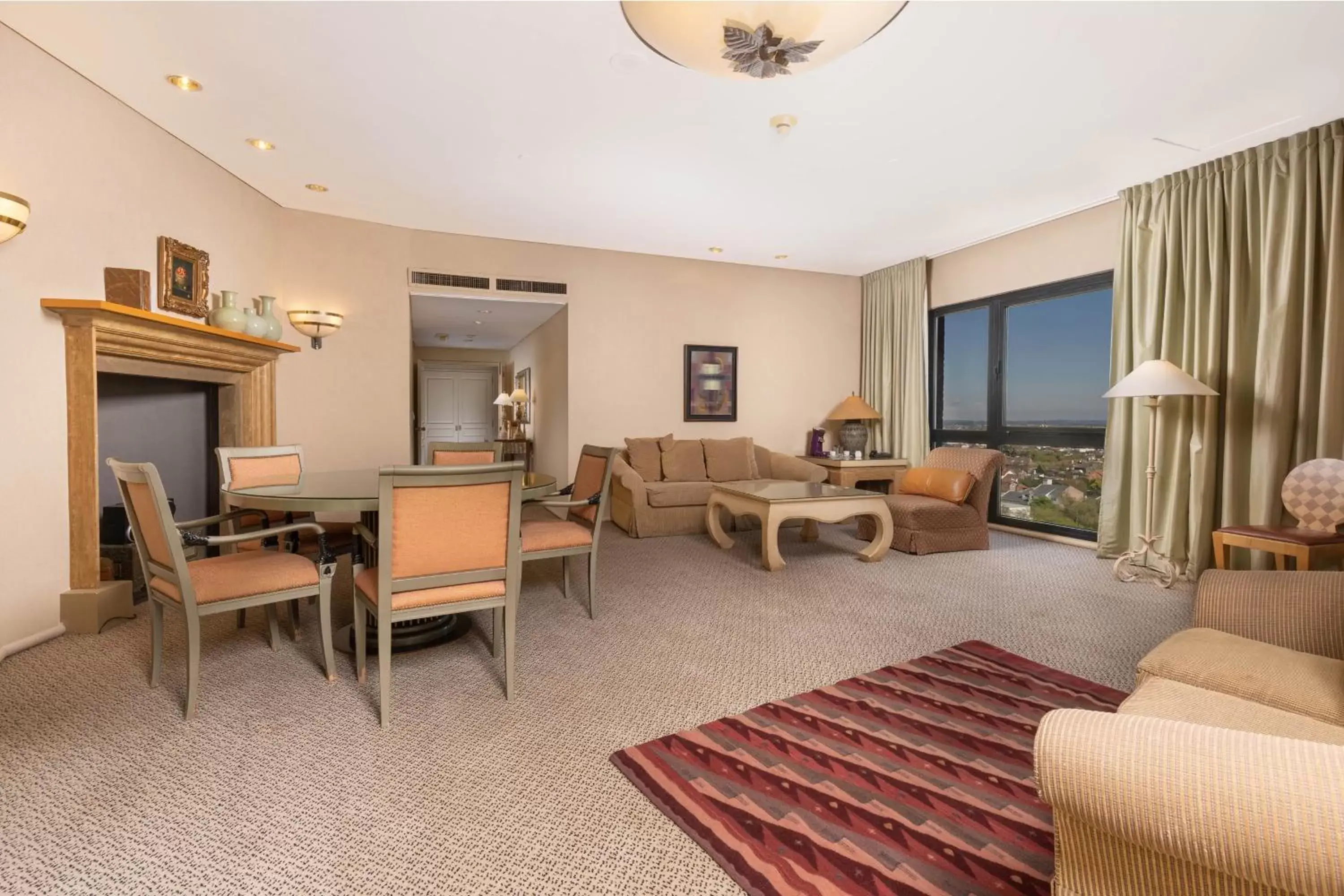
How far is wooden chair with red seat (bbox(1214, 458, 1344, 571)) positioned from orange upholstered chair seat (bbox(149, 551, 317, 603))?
440 centimetres

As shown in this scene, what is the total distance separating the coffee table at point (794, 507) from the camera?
3975 mm

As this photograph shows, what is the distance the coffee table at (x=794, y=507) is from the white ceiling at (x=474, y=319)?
2899 millimetres

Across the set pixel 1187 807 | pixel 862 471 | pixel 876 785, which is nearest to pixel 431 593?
pixel 876 785

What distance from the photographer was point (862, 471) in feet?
20.1

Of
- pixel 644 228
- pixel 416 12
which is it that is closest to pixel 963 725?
pixel 416 12

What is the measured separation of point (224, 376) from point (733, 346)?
4.55 m

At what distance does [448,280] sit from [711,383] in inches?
111

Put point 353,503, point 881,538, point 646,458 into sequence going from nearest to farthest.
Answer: point 353,503
point 881,538
point 646,458

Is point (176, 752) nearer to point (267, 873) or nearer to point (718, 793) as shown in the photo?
point (267, 873)

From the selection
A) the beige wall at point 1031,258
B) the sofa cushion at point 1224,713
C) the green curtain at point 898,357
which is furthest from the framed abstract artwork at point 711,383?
the sofa cushion at point 1224,713

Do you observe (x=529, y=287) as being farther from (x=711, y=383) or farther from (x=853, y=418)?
(x=853, y=418)

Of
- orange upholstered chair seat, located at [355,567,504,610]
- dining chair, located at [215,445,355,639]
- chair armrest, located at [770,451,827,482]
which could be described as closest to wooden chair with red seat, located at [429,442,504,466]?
dining chair, located at [215,445,355,639]

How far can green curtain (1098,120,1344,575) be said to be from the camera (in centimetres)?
339

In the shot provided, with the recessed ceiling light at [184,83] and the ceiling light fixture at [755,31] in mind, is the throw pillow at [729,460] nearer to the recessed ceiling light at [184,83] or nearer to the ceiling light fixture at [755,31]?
the ceiling light fixture at [755,31]
